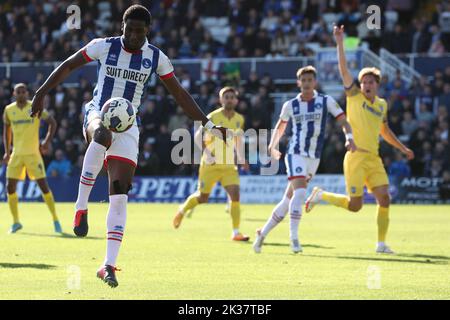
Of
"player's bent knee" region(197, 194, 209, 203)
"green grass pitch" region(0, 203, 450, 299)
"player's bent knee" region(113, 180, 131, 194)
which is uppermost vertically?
"player's bent knee" region(113, 180, 131, 194)

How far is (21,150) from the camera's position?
59.4 ft

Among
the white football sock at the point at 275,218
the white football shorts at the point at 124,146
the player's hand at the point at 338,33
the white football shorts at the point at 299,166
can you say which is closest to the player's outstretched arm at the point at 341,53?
the player's hand at the point at 338,33

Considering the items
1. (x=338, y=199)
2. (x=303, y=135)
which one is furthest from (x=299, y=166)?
(x=338, y=199)

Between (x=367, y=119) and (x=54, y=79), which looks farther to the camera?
(x=367, y=119)

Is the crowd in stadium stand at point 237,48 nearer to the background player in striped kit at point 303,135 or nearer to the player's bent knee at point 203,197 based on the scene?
the player's bent knee at point 203,197

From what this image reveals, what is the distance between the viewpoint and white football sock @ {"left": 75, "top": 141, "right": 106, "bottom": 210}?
373 inches

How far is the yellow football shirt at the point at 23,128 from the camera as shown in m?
18.1

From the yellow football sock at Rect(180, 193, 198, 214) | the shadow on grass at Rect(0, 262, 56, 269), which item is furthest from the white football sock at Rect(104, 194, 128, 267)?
the yellow football sock at Rect(180, 193, 198, 214)

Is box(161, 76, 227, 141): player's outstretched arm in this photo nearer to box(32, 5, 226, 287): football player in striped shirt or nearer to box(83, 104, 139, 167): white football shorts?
box(32, 5, 226, 287): football player in striped shirt

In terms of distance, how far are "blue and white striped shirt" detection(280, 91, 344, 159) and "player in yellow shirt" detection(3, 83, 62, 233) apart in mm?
5168

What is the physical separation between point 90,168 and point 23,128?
887 centimetres

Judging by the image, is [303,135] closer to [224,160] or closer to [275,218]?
[275,218]

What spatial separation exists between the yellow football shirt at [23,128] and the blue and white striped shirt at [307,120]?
5.69m
